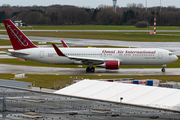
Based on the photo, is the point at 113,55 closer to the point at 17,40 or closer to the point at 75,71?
the point at 75,71

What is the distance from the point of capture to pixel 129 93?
3275 cm

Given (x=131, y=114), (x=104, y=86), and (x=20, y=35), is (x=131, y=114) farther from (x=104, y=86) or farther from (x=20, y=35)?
(x=20, y=35)

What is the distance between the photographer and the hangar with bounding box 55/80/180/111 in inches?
1155

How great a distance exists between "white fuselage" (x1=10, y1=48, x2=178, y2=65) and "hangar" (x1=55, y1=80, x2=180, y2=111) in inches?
747

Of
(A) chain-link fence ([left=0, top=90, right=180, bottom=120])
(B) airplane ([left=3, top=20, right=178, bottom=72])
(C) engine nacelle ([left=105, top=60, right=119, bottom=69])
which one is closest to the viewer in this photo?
(A) chain-link fence ([left=0, top=90, right=180, bottom=120])

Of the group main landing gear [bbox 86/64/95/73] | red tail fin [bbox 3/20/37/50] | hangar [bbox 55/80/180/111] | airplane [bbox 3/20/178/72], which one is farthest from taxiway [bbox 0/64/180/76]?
hangar [bbox 55/80/180/111]

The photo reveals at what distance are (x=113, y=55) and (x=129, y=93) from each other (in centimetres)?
2405

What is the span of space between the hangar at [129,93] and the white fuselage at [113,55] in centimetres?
1899

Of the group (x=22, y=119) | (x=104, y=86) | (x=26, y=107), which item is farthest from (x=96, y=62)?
(x=22, y=119)

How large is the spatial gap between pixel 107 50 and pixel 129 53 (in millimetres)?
3874

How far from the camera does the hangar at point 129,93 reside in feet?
96.3

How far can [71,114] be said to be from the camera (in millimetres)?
25891

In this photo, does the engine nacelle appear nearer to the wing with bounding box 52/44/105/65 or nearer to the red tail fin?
the wing with bounding box 52/44/105/65

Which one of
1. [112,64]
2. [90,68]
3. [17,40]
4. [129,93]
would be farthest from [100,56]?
[129,93]
